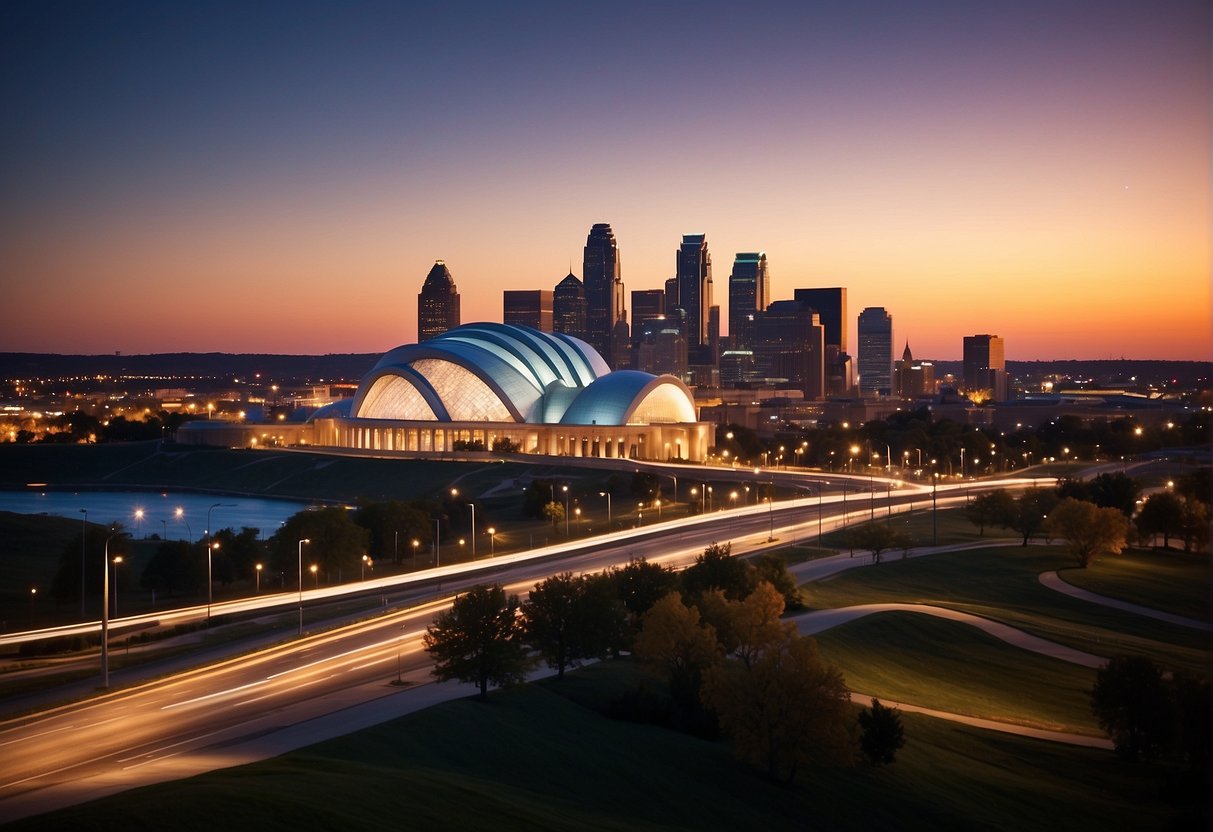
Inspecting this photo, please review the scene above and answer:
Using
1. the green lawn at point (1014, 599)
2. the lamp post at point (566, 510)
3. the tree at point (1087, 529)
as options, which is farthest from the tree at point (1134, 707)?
the lamp post at point (566, 510)

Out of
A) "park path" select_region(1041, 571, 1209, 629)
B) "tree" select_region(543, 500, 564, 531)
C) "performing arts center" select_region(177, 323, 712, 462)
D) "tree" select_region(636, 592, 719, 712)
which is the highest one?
"performing arts center" select_region(177, 323, 712, 462)

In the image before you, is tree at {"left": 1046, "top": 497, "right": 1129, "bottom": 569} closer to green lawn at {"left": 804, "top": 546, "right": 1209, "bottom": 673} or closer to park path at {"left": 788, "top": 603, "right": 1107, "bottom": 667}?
green lawn at {"left": 804, "top": 546, "right": 1209, "bottom": 673}

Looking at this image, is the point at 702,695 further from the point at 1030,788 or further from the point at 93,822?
the point at 93,822

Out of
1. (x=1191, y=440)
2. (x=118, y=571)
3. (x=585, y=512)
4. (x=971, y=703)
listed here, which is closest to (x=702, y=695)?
(x=971, y=703)

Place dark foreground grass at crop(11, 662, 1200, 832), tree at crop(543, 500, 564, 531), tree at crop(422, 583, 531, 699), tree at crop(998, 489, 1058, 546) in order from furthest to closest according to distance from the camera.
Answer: tree at crop(543, 500, 564, 531)
tree at crop(998, 489, 1058, 546)
tree at crop(422, 583, 531, 699)
dark foreground grass at crop(11, 662, 1200, 832)

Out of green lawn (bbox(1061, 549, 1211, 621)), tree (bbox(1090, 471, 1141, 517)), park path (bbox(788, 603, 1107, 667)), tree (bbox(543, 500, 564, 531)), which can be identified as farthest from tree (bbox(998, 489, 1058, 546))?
tree (bbox(543, 500, 564, 531))

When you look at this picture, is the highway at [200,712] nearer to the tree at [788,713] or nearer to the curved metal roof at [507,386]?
the tree at [788,713]

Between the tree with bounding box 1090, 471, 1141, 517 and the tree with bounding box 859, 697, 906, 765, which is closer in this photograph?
the tree with bounding box 859, 697, 906, 765
